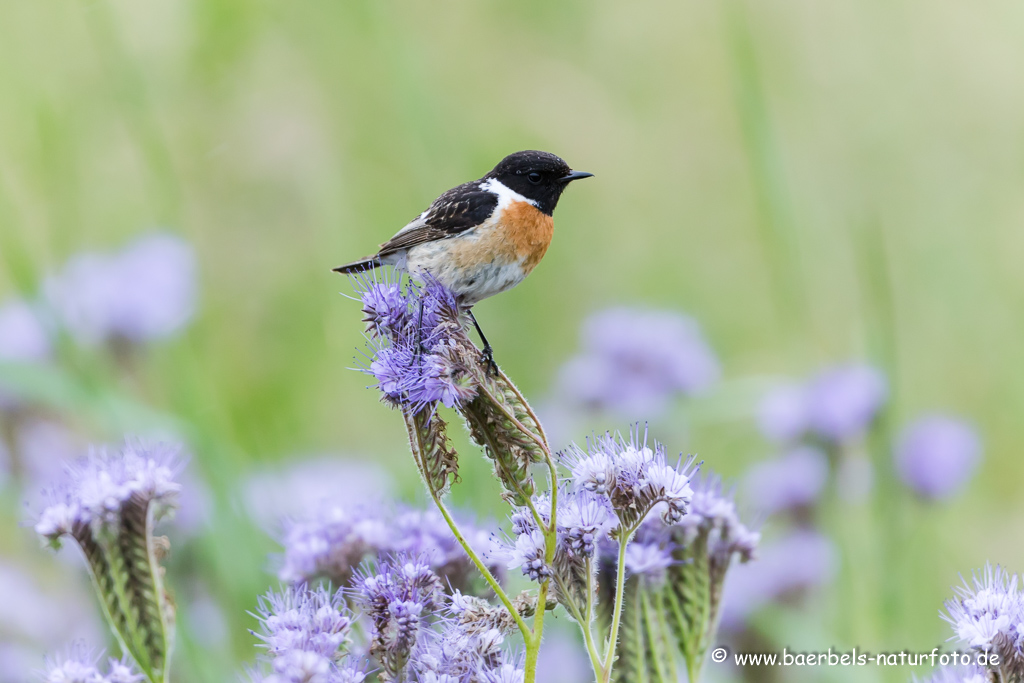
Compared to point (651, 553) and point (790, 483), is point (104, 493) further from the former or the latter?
point (790, 483)

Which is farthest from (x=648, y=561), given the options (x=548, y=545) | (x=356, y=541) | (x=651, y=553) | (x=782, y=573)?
(x=782, y=573)

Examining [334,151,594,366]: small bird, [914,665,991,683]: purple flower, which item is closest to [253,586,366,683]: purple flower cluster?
[914,665,991,683]: purple flower

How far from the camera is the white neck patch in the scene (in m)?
2.94

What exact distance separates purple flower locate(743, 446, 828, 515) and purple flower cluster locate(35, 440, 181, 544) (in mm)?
2908

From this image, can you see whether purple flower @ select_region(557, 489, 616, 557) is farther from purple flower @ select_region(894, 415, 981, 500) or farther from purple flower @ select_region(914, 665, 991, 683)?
purple flower @ select_region(894, 415, 981, 500)

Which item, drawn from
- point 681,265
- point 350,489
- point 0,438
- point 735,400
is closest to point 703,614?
point 350,489

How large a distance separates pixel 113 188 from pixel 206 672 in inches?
184

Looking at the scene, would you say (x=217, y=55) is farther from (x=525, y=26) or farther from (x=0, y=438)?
(x=0, y=438)

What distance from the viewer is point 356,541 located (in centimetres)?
208

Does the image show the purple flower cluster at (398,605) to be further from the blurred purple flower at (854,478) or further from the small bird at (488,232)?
the blurred purple flower at (854,478)

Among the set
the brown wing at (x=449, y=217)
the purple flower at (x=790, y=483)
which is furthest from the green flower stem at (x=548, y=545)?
the purple flower at (x=790, y=483)

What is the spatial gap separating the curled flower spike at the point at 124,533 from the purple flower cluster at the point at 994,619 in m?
1.36

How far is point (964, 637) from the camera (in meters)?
1.66

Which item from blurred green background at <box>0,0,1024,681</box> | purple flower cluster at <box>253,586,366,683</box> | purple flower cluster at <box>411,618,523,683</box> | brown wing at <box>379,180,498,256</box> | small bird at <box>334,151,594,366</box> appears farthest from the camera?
blurred green background at <box>0,0,1024,681</box>
